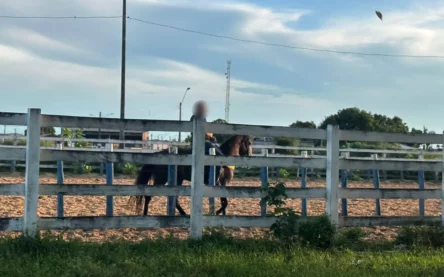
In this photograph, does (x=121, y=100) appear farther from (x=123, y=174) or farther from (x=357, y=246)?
(x=357, y=246)

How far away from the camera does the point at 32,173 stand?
17.0ft

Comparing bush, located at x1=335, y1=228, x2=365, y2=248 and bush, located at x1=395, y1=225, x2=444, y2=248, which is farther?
bush, located at x1=395, y1=225, x2=444, y2=248

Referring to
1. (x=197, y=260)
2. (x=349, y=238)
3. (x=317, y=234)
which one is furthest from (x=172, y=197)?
(x=197, y=260)

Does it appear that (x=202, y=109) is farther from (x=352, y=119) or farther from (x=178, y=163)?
(x=352, y=119)

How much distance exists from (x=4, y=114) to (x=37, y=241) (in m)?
1.46

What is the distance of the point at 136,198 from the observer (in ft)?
28.8

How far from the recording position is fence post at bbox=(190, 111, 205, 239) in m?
5.62

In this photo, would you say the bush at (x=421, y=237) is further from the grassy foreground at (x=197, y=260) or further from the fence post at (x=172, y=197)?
the fence post at (x=172, y=197)

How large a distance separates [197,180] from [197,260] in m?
1.17

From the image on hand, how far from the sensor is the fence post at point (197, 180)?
5617 mm

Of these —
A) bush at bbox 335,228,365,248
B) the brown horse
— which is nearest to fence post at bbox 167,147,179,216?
the brown horse

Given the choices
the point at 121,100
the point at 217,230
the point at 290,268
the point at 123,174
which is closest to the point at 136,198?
the point at 217,230

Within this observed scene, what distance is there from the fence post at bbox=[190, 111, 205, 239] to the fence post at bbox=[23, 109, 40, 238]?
176cm

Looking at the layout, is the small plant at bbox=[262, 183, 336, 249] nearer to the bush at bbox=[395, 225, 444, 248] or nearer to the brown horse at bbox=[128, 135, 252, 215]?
the bush at bbox=[395, 225, 444, 248]
